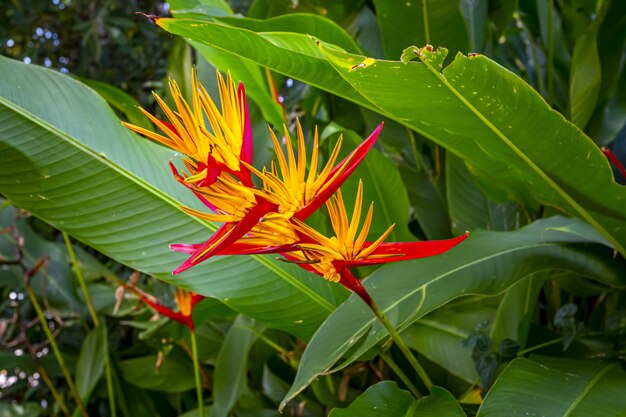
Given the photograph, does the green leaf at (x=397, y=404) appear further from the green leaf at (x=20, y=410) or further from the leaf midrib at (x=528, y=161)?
the green leaf at (x=20, y=410)

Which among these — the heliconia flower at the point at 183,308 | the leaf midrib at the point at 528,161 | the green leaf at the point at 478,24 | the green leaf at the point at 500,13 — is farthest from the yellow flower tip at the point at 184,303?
the green leaf at the point at 500,13

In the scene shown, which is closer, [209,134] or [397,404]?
[209,134]

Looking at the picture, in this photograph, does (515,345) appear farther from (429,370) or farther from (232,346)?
(232,346)

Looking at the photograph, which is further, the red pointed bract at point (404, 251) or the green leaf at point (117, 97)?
the green leaf at point (117, 97)

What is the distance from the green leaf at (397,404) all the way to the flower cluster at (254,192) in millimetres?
123

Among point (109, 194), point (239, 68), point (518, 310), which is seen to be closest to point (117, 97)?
point (239, 68)

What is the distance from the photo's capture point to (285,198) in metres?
0.36

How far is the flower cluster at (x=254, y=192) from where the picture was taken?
1.13ft

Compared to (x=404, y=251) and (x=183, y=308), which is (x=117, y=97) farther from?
(x=404, y=251)

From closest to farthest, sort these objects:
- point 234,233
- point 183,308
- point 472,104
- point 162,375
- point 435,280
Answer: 1. point 234,233
2. point 472,104
3. point 435,280
4. point 183,308
5. point 162,375

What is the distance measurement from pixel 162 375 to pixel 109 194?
15.4 inches

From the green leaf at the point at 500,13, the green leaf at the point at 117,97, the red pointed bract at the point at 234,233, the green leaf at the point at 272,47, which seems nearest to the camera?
the red pointed bract at the point at 234,233

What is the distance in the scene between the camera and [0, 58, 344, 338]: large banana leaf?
564 mm

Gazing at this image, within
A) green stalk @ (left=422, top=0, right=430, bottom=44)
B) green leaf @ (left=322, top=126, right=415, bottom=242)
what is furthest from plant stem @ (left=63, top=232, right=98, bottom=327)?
green stalk @ (left=422, top=0, right=430, bottom=44)
